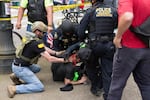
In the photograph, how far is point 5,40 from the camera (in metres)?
6.85

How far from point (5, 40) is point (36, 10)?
2.96 feet

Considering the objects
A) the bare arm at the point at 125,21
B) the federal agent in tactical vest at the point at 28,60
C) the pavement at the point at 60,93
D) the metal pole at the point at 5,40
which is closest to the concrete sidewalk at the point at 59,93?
the pavement at the point at 60,93

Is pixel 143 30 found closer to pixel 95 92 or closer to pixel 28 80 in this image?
pixel 95 92

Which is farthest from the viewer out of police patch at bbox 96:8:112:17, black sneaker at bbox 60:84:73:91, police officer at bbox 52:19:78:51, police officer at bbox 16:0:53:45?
police officer at bbox 16:0:53:45

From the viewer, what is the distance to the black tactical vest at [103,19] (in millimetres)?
4848

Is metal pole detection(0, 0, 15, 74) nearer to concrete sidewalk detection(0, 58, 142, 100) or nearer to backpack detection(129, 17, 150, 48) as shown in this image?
concrete sidewalk detection(0, 58, 142, 100)

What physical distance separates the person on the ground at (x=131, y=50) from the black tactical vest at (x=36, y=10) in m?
2.88

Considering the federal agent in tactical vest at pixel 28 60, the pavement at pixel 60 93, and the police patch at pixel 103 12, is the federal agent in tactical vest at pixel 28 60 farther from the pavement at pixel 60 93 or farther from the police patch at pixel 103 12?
the police patch at pixel 103 12

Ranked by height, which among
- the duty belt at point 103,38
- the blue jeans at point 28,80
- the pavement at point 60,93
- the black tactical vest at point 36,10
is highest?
the black tactical vest at point 36,10

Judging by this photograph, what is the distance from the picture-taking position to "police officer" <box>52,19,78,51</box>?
5.95 metres

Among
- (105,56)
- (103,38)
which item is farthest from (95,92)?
(103,38)

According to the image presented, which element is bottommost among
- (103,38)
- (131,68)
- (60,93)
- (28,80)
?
(60,93)

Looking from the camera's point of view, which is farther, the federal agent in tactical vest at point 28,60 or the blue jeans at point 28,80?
the blue jeans at point 28,80

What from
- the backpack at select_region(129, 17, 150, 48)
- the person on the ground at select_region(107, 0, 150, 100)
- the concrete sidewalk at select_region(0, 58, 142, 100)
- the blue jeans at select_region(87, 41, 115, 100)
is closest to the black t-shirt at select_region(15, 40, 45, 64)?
the concrete sidewalk at select_region(0, 58, 142, 100)
